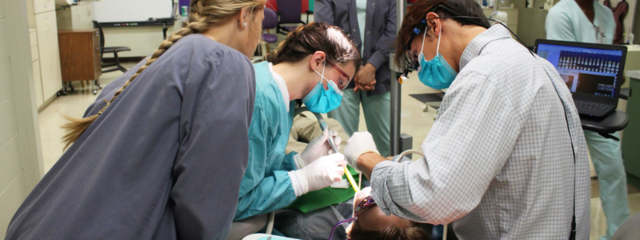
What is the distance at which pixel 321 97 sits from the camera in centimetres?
167

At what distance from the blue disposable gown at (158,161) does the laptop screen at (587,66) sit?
2.03 meters

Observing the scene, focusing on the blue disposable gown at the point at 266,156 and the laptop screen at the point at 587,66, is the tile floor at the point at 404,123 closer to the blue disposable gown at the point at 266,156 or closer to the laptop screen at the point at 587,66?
the laptop screen at the point at 587,66

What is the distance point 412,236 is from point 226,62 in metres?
Answer: 0.79

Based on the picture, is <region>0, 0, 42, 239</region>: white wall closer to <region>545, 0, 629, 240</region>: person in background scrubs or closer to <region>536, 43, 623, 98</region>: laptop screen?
<region>536, 43, 623, 98</region>: laptop screen

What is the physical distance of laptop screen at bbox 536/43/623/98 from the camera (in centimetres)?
218

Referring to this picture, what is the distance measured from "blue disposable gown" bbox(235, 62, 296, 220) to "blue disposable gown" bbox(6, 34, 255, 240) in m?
0.32

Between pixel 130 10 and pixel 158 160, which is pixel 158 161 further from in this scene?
pixel 130 10

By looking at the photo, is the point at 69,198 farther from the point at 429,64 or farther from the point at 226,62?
the point at 429,64

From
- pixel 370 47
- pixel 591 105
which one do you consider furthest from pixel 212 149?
pixel 591 105

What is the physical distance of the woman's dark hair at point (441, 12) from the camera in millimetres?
1206

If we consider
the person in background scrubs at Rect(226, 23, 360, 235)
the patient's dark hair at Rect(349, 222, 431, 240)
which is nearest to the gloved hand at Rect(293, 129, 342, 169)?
the person in background scrubs at Rect(226, 23, 360, 235)

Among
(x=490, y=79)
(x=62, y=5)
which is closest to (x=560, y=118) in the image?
(x=490, y=79)

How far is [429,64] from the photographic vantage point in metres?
1.38

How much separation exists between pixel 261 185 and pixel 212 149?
461 millimetres
